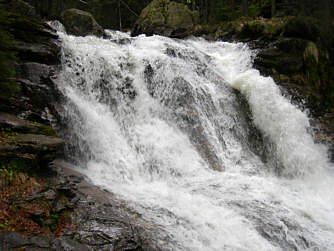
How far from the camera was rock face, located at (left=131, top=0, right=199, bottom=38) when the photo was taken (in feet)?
63.4

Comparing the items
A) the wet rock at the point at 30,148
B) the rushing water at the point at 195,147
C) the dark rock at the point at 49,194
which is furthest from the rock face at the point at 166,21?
the dark rock at the point at 49,194

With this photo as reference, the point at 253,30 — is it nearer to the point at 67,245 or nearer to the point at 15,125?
the point at 15,125

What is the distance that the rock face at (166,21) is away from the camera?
1933cm

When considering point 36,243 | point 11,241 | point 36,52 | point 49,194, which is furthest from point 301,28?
point 11,241

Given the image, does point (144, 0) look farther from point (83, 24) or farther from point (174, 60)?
point (174, 60)

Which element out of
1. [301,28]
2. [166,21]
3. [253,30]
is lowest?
[253,30]

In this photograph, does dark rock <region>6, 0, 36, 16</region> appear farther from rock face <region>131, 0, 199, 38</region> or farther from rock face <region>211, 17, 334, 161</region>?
rock face <region>211, 17, 334, 161</region>

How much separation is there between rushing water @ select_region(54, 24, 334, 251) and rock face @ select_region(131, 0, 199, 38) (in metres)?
6.71

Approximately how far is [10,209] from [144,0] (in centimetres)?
2904

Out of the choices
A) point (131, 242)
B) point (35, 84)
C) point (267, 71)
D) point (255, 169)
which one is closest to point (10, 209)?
point (131, 242)

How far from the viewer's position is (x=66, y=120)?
7.84 meters

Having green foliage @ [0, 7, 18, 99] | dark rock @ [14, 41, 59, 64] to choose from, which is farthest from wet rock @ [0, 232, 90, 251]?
dark rock @ [14, 41, 59, 64]

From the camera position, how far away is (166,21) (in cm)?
1956

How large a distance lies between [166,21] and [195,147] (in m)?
13.2
